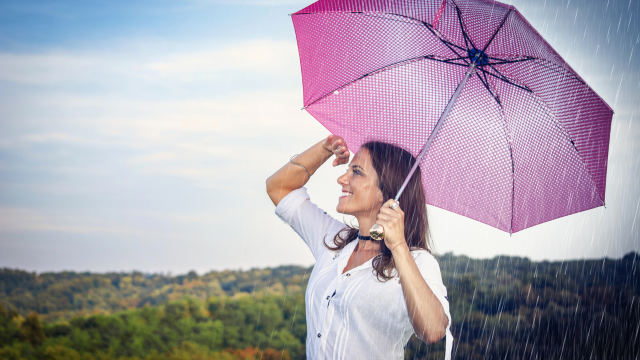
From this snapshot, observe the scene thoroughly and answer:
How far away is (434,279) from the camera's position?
5.98 feet

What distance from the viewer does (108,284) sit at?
545 cm

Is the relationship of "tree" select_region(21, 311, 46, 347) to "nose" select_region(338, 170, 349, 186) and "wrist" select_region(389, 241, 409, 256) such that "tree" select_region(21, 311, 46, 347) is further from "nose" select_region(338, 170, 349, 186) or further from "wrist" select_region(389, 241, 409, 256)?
"wrist" select_region(389, 241, 409, 256)

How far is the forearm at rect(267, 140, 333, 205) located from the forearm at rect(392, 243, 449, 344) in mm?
869

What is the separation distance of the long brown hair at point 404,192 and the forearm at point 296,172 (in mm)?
268

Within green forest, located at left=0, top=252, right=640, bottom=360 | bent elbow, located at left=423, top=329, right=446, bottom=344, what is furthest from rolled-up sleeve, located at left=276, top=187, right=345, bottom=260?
green forest, located at left=0, top=252, right=640, bottom=360

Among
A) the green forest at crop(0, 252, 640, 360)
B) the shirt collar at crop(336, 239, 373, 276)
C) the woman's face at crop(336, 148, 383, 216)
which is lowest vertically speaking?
the green forest at crop(0, 252, 640, 360)

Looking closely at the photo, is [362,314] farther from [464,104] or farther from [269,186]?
[464,104]

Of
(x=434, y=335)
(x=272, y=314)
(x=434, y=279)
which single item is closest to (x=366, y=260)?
(x=434, y=279)

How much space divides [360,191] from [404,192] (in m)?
0.24

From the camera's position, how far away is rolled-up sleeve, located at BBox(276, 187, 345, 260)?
7.95 ft

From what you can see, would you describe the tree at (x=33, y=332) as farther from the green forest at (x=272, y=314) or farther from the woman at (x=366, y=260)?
the woman at (x=366, y=260)

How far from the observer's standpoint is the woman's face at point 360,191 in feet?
7.01

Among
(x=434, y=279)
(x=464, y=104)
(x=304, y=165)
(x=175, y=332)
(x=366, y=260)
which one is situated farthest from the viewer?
(x=175, y=332)

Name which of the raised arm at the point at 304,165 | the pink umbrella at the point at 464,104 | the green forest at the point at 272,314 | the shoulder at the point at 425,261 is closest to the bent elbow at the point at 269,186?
the raised arm at the point at 304,165
